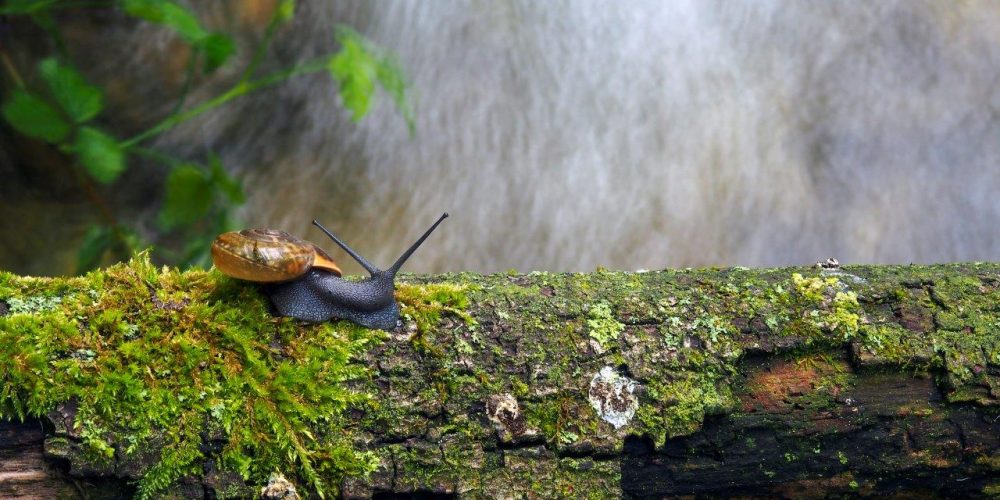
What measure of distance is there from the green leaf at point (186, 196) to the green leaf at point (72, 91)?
420 mm

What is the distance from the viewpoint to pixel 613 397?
5.81 ft

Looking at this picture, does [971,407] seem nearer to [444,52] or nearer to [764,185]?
[764,185]

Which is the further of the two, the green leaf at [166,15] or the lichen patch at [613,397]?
the green leaf at [166,15]

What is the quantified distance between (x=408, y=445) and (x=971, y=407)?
1.30 metres

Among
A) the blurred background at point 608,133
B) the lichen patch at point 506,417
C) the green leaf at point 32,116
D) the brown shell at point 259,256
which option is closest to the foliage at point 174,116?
the green leaf at point 32,116

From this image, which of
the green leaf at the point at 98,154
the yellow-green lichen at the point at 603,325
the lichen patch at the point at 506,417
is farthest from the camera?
the green leaf at the point at 98,154

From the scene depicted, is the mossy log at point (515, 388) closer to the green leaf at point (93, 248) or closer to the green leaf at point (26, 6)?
the green leaf at point (93, 248)

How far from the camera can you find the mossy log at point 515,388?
1600mm

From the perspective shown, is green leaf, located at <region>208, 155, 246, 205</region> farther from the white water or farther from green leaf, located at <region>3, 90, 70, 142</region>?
the white water

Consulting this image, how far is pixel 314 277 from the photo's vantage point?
187cm

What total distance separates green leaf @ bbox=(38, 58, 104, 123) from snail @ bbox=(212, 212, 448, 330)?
5.43 ft

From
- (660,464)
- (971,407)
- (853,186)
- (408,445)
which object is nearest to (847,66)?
(853,186)

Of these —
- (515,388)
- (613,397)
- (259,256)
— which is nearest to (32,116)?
(259,256)

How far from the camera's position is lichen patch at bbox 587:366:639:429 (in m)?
1.76
